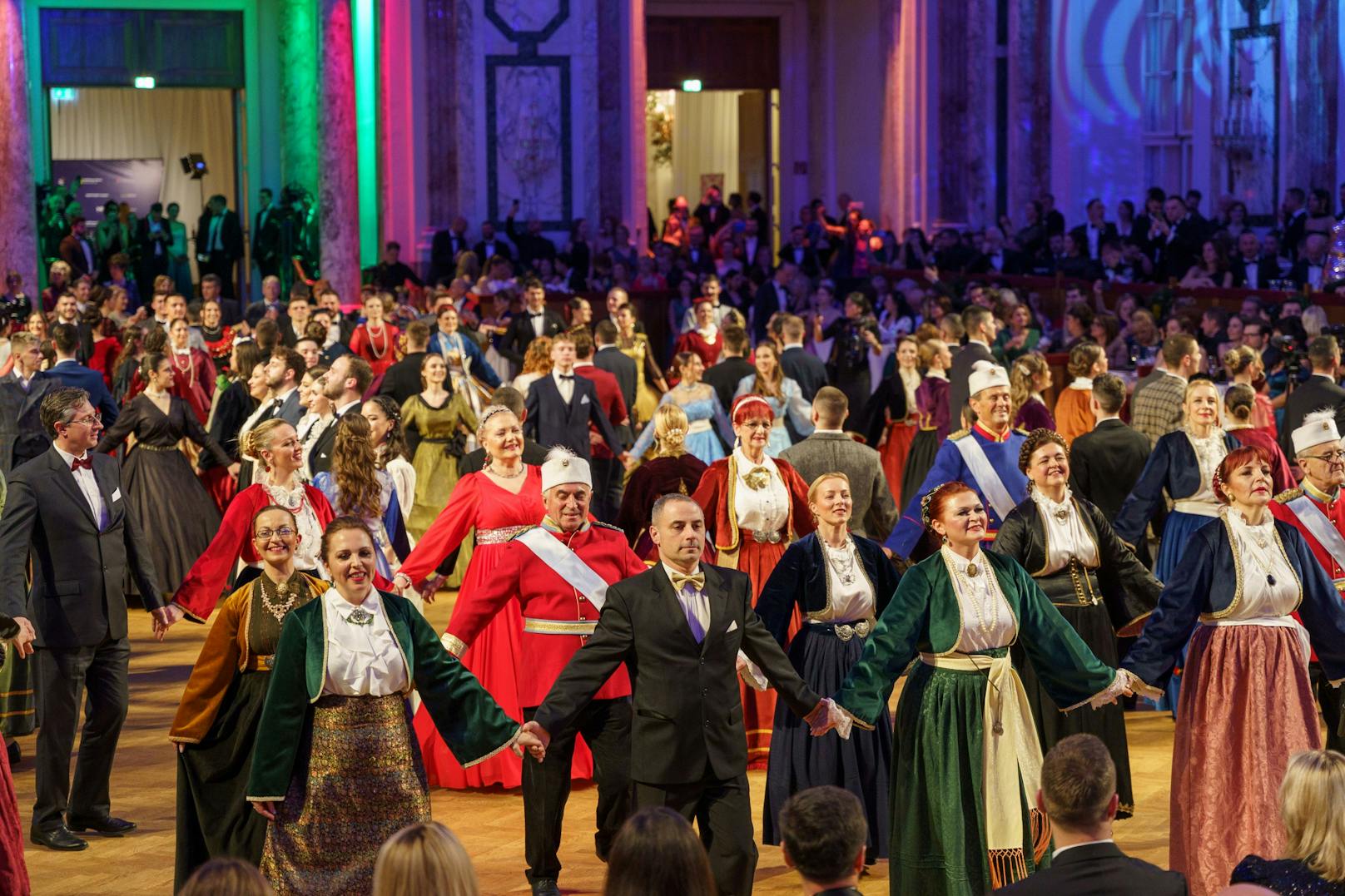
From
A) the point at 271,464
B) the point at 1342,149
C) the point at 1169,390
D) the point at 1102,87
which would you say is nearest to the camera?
the point at 271,464

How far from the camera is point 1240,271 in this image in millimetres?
18266

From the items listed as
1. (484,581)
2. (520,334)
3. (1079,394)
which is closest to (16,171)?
(520,334)

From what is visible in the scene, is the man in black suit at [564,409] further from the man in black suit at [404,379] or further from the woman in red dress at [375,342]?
the woman in red dress at [375,342]

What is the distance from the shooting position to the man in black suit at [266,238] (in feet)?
78.8

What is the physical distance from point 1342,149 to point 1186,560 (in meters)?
16.6

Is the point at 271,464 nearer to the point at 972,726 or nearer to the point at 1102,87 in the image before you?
the point at 972,726

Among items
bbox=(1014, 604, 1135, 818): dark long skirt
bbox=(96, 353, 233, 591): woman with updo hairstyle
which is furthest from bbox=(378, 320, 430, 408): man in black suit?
bbox=(1014, 604, 1135, 818): dark long skirt

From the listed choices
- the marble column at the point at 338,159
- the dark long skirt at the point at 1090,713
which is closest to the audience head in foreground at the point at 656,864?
the dark long skirt at the point at 1090,713

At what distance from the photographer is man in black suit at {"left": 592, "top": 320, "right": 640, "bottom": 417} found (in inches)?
572

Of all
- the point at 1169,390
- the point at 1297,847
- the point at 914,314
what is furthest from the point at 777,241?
the point at 1297,847

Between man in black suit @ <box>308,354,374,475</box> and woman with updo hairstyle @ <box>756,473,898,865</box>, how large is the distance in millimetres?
2866

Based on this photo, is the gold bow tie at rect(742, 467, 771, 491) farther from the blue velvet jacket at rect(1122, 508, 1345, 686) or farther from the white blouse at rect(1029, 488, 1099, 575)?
the blue velvet jacket at rect(1122, 508, 1345, 686)

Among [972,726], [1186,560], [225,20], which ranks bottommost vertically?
[972,726]

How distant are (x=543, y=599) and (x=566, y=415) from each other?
5760 mm
